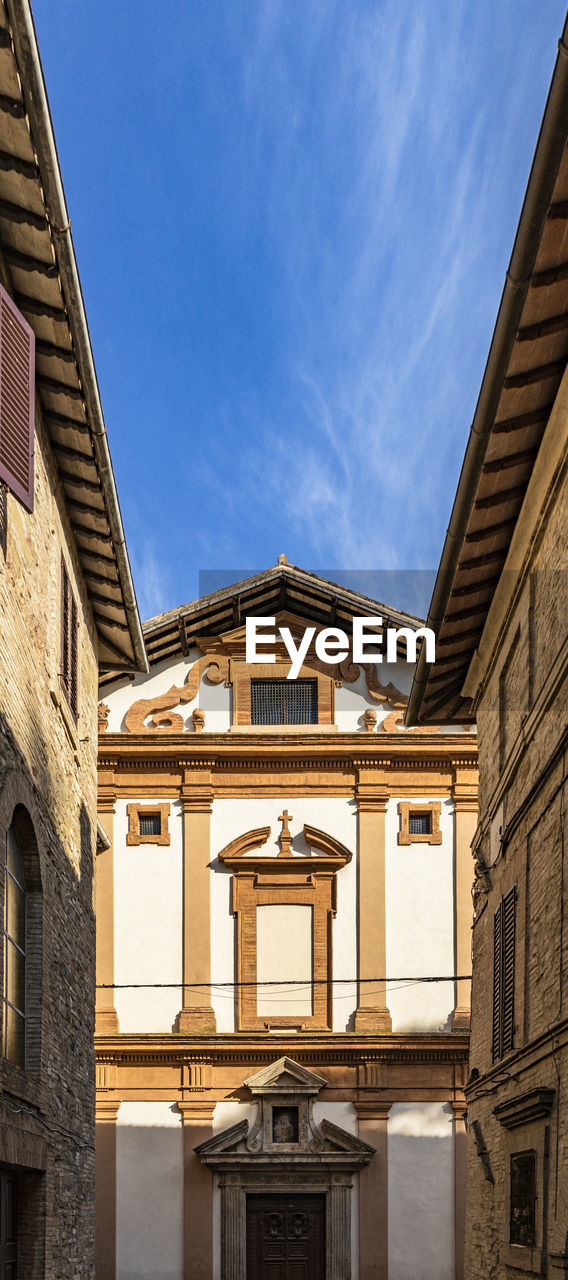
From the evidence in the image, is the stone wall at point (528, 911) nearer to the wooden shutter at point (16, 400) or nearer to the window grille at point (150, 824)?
the wooden shutter at point (16, 400)

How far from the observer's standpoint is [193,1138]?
2517cm

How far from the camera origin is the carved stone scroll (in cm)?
2744

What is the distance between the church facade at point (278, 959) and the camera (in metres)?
24.9

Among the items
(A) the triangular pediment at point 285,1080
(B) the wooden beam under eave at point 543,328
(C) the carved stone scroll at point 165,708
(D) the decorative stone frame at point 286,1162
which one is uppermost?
(B) the wooden beam under eave at point 543,328

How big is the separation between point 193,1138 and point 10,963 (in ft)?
45.2

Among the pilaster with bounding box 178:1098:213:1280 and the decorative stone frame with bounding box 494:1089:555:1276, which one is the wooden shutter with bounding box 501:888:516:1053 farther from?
the pilaster with bounding box 178:1098:213:1280

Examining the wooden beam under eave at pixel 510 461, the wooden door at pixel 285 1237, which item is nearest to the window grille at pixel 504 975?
the wooden beam under eave at pixel 510 461

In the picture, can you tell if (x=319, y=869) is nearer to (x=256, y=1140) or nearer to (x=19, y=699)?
(x=256, y=1140)

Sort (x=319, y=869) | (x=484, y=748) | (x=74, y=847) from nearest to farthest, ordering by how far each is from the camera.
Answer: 1. (x=74, y=847)
2. (x=484, y=748)
3. (x=319, y=869)

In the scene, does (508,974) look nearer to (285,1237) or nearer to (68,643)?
(68,643)

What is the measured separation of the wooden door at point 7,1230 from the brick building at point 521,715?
4.28m

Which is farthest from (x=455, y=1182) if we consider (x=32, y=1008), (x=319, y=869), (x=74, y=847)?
(x=32, y=1008)

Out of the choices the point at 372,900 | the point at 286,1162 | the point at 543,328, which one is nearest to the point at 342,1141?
the point at 286,1162

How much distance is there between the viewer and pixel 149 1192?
24.9m
